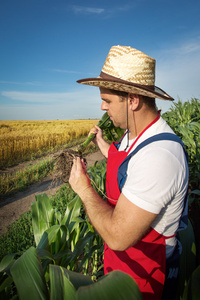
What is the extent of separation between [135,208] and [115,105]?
2.12ft

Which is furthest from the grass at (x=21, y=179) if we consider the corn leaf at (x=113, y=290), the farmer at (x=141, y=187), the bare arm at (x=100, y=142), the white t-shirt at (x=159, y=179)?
the corn leaf at (x=113, y=290)

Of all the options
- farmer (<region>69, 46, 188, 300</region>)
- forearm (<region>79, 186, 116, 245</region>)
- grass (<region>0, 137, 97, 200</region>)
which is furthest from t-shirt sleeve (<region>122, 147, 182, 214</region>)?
grass (<region>0, 137, 97, 200</region>)

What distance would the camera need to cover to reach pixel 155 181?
823 mm

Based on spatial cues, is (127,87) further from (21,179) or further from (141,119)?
(21,179)

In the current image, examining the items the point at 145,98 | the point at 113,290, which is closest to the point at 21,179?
the point at 145,98

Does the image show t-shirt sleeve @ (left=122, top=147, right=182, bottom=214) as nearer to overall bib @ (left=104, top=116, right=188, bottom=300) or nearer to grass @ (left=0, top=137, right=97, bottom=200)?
overall bib @ (left=104, top=116, right=188, bottom=300)

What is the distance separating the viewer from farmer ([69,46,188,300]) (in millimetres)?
848

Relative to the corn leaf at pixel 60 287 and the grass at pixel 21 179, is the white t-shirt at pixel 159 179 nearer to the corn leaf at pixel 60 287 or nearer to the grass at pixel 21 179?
the corn leaf at pixel 60 287

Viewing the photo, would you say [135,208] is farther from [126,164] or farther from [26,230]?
[26,230]

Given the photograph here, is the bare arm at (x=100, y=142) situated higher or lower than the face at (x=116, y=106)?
lower

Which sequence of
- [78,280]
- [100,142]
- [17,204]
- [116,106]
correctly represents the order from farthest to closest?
[17,204], [100,142], [116,106], [78,280]

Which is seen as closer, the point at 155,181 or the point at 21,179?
the point at 155,181

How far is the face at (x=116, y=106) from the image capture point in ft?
3.84

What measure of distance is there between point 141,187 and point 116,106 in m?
0.57
